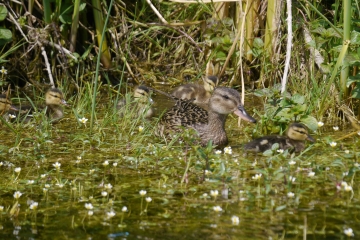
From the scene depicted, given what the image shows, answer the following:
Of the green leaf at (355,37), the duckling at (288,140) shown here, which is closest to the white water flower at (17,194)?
the duckling at (288,140)

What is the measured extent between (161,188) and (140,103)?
7.18 ft

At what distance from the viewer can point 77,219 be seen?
446 cm

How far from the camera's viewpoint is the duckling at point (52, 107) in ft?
22.6

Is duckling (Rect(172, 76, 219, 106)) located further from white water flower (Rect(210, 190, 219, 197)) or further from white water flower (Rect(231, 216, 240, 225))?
white water flower (Rect(231, 216, 240, 225))

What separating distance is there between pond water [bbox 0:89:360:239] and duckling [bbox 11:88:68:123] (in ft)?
1.26

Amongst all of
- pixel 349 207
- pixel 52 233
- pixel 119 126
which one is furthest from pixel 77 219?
pixel 119 126

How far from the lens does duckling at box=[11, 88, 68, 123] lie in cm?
690

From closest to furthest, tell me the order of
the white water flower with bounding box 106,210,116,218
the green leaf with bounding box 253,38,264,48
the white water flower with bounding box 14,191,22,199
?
the white water flower with bounding box 106,210,116,218, the white water flower with bounding box 14,191,22,199, the green leaf with bounding box 253,38,264,48

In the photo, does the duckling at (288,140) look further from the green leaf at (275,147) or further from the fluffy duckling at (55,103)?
the fluffy duckling at (55,103)

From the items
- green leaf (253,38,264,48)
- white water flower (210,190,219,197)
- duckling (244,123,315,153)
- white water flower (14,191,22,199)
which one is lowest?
duckling (244,123,315,153)

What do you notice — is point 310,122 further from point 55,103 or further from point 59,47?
point 59,47

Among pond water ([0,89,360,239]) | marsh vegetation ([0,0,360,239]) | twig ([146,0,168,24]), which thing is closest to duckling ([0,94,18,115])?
marsh vegetation ([0,0,360,239])

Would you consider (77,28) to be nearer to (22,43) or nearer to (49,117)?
(22,43)

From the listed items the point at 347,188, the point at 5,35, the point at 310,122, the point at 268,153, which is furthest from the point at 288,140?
the point at 5,35
